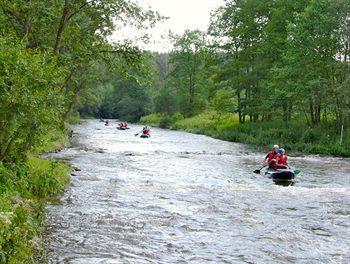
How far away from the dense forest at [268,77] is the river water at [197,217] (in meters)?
5.03

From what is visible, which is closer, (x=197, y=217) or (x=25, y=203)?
(x=25, y=203)

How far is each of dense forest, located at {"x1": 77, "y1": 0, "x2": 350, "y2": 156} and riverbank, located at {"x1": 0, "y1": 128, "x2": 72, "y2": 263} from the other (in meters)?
6.67

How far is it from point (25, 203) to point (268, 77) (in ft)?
115

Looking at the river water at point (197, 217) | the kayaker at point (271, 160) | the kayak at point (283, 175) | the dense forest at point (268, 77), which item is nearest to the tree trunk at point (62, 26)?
the dense forest at point (268, 77)

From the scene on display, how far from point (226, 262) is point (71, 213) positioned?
4.85m

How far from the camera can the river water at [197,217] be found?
8.77m

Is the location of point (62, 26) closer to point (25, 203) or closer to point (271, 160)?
point (25, 203)

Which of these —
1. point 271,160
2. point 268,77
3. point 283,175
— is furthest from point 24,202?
point 268,77

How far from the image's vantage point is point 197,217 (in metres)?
11.7

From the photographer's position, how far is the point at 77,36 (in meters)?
18.8

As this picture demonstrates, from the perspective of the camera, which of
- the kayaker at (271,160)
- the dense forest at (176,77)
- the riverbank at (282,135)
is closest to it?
the dense forest at (176,77)

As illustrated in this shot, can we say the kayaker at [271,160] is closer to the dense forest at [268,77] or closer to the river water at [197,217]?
the river water at [197,217]

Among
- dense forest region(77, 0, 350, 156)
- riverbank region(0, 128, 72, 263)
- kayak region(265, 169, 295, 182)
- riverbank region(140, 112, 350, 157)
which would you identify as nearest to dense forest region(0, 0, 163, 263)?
riverbank region(0, 128, 72, 263)

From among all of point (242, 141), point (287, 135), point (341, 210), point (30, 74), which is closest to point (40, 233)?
point (30, 74)
